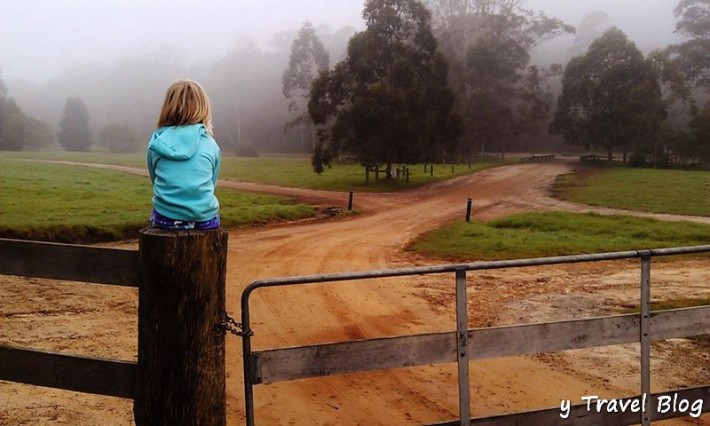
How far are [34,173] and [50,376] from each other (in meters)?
26.5

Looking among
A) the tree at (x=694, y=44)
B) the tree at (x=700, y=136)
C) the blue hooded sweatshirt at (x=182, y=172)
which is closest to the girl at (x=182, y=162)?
the blue hooded sweatshirt at (x=182, y=172)

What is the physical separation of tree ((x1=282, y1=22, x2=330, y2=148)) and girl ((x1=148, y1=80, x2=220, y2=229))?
35506 mm

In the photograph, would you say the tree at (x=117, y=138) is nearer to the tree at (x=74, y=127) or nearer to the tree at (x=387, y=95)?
the tree at (x=74, y=127)

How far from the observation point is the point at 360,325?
759 centimetres

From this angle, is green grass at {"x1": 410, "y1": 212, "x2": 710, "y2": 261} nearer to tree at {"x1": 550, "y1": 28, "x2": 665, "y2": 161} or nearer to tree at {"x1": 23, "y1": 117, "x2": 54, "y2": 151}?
tree at {"x1": 23, "y1": 117, "x2": 54, "y2": 151}

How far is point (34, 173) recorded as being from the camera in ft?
87.5

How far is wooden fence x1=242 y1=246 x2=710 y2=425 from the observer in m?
3.16

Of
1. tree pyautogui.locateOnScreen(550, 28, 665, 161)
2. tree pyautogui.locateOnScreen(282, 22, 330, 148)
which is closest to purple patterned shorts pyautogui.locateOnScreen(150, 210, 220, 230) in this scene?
tree pyautogui.locateOnScreen(282, 22, 330, 148)

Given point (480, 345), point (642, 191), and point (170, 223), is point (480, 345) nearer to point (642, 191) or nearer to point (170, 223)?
point (170, 223)

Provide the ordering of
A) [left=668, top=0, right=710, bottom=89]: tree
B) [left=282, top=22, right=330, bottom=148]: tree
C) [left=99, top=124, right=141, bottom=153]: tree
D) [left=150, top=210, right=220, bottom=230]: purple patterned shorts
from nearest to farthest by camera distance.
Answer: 1. [left=150, top=210, right=220, bottom=230]: purple patterned shorts
2. [left=99, top=124, right=141, bottom=153]: tree
3. [left=282, top=22, right=330, bottom=148]: tree
4. [left=668, top=0, right=710, bottom=89]: tree

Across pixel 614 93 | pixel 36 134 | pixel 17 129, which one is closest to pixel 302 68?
pixel 36 134

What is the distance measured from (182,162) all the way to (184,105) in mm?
292

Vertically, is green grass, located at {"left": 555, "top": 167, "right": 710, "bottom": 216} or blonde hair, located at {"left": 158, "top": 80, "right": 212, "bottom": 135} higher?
blonde hair, located at {"left": 158, "top": 80, "right": 212, "bottom": 135}

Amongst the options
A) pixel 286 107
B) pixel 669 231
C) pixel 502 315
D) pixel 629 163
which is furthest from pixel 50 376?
pixel 629 163
